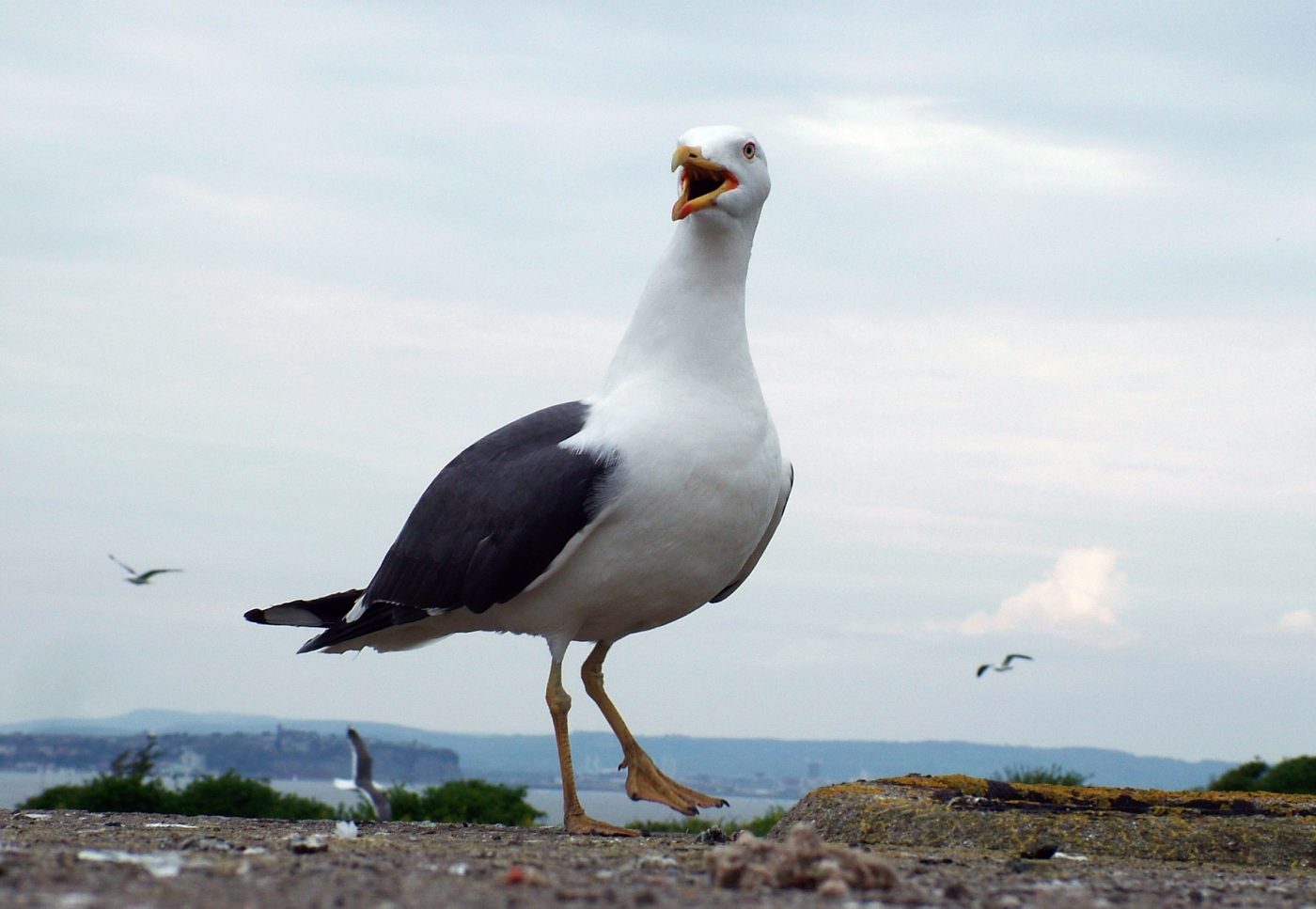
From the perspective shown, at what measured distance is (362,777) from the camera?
56.5ft

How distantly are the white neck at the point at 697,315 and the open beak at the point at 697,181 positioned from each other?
0.50 ft

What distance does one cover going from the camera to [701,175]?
348 inches

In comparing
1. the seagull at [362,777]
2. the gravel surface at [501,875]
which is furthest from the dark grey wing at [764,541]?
the seagull at [362,777]

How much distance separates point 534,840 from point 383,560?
259cm

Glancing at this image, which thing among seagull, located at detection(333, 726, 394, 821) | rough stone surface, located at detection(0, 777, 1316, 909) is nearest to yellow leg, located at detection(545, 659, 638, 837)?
rough stone surface, located at detection(0, 777, 1316, 909)

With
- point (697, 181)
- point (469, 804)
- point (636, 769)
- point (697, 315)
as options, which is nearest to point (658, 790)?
point (636, 769)

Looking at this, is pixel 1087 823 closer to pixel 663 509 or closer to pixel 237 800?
pixel 663 509

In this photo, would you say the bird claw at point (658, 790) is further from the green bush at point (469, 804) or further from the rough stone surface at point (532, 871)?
the green bush at point (469, 804)

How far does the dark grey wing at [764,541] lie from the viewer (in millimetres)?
9648

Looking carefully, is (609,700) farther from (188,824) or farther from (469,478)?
(188,824)

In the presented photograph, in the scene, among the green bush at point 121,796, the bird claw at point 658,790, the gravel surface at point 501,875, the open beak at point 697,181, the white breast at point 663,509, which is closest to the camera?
the gravel surface at point 501,875

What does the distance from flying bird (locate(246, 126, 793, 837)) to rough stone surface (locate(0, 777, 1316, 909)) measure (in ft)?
4.08

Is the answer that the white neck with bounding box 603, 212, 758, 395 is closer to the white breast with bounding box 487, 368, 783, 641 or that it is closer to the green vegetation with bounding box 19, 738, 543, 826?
the white breast with bounding box 487, 368, 783, 641

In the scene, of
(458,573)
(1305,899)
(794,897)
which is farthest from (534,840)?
(1305,899)
